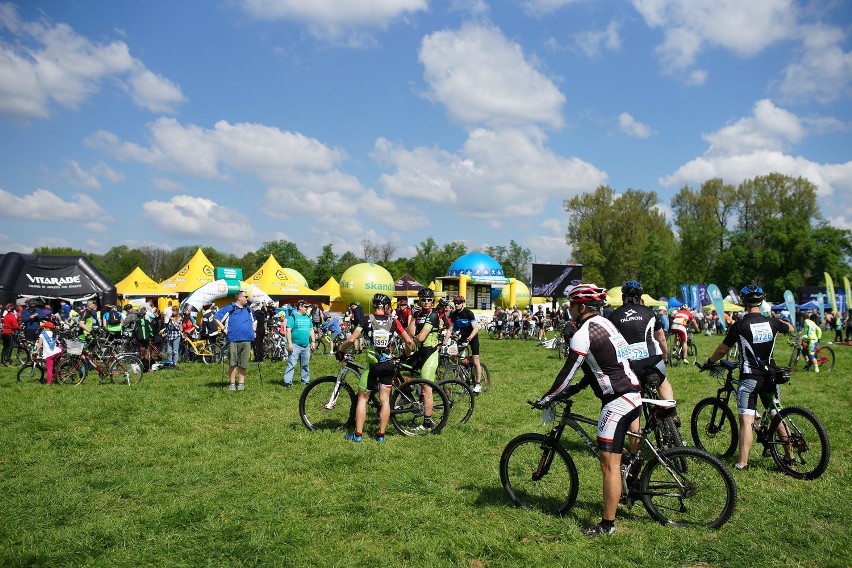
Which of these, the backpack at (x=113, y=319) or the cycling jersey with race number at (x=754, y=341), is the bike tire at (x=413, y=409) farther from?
the backpack at (x=113, y=319)

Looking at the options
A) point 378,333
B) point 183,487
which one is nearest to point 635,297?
point 378,333

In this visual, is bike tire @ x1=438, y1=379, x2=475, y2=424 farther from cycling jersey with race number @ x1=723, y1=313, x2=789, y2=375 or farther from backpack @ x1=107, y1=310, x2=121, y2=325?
backpack @ x1=107, y1=310, x2=121, y2=325

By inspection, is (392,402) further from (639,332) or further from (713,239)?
(713,239)

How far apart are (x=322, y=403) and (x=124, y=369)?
6.98 meters

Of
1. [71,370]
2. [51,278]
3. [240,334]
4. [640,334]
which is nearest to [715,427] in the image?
[640,334]

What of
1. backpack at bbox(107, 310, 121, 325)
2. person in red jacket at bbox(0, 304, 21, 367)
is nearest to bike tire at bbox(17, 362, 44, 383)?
backpack at bbox(107, 310, 121, 325)

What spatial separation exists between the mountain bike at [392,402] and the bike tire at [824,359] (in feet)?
41.5

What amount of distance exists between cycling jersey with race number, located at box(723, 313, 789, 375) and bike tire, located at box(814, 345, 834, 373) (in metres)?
11.6

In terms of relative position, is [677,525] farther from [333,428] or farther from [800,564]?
[333,428]

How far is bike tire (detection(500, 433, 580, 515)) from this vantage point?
507cm

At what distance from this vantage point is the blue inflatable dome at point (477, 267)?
43.6 metres

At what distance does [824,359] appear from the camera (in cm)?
1560

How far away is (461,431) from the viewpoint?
8.18 metres

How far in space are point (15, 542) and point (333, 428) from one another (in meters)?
4.27
